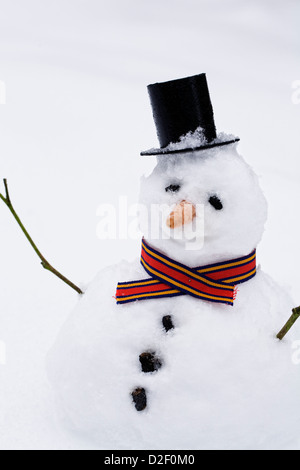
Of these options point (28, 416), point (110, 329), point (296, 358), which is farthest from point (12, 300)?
point (296, 358)

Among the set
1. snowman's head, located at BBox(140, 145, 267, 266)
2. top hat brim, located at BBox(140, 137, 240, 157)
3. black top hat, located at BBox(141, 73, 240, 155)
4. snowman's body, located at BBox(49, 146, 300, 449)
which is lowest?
snowman's body, located at BBox(49, 146, 300, 449)

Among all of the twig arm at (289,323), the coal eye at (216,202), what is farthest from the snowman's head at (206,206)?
the twig arm at (289,323)

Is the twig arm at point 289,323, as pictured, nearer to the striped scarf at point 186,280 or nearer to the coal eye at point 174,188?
the striped scarf at point 186,280

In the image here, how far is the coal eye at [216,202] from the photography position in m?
1.02

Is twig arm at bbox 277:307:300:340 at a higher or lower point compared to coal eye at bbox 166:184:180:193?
lower

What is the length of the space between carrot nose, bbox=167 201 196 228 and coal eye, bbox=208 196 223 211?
2.1 inches

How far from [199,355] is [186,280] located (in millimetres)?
146

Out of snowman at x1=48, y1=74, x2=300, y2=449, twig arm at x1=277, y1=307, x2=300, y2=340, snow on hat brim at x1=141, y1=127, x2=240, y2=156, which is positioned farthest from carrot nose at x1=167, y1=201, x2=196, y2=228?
twig arm at x1=277, y1=307, x2=300, y2=340

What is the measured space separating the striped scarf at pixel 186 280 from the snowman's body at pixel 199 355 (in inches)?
0.6

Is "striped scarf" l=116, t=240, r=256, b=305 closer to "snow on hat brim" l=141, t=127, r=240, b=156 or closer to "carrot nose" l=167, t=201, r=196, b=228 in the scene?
"carrot nose" l=167, t=201, r=196, b=228

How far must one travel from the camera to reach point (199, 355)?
1017mm

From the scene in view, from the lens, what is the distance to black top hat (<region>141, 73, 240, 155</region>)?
0.99 m

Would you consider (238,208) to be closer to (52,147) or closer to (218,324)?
(218,324)

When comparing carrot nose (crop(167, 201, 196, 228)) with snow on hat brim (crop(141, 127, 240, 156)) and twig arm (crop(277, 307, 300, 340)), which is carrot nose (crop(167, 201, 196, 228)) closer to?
snow on hat brim (crop(141, 127, 240, 156))
